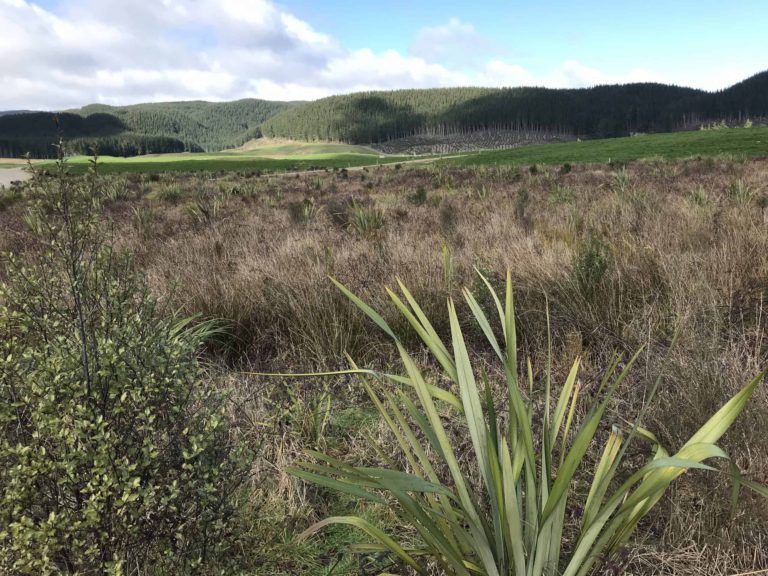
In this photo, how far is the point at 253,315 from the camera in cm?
374

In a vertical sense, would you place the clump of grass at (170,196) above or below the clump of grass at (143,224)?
above

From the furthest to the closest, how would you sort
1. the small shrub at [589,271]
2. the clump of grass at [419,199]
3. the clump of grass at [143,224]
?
the clump of grass at [419,199], the clump of grass at [143,224], the small shrub at [589,271]

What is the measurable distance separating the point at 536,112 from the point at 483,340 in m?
171

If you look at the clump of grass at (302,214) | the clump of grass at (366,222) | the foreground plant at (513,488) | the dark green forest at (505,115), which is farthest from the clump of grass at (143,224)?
the dark green forest at (505,115)

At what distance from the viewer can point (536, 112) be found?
153875 mm

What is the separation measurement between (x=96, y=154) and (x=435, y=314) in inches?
103

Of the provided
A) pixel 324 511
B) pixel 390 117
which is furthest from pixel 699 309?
pixel 390 117

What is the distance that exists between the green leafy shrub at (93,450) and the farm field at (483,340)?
14 centimetres

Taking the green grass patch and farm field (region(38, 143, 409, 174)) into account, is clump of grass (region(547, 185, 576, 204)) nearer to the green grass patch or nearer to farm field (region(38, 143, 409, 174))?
farm field (region(38, 143, 409, 174))

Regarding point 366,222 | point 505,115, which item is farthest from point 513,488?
point 505,115

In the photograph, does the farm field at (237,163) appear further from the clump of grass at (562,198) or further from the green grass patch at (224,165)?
the clump of grass at (562,198)

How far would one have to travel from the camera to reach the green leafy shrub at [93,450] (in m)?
1.16

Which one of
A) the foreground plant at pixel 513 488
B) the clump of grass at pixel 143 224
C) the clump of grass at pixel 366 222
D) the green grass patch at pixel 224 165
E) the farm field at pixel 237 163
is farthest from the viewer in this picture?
the farm field at pixel 237 163

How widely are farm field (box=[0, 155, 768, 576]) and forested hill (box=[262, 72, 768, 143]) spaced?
162107 mm
